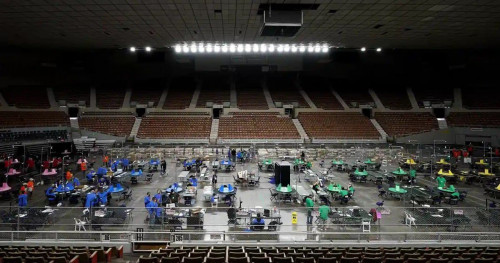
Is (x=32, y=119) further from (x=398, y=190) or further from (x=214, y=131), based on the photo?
(x=398, y=190)

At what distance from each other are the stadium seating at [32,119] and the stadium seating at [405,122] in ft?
140

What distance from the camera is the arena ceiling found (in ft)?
61.7

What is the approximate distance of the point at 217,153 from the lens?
30562 millimetres

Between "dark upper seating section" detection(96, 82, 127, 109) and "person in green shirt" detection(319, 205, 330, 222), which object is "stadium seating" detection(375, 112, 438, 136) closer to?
"person in green shirt" detection(319, 205, 330, 222)

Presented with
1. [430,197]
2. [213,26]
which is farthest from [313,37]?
[430,197]

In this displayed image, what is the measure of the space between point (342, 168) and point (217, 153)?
39.8ft

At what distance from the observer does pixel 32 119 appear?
36594 millimetres

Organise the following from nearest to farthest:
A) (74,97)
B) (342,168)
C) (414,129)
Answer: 1. (342,168)
2. (414,129)
3. (74,97)

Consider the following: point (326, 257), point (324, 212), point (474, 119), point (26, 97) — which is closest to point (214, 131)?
point (26, 97)

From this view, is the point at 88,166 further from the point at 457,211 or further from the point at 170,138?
the point at 457,211

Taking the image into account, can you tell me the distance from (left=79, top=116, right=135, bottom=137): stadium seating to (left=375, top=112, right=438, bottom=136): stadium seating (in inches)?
1400

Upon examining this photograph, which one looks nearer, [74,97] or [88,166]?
[88,166]

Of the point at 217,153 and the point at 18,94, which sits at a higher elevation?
the point at 18,94

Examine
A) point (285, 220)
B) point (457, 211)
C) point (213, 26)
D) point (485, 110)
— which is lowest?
point (285, 220)
